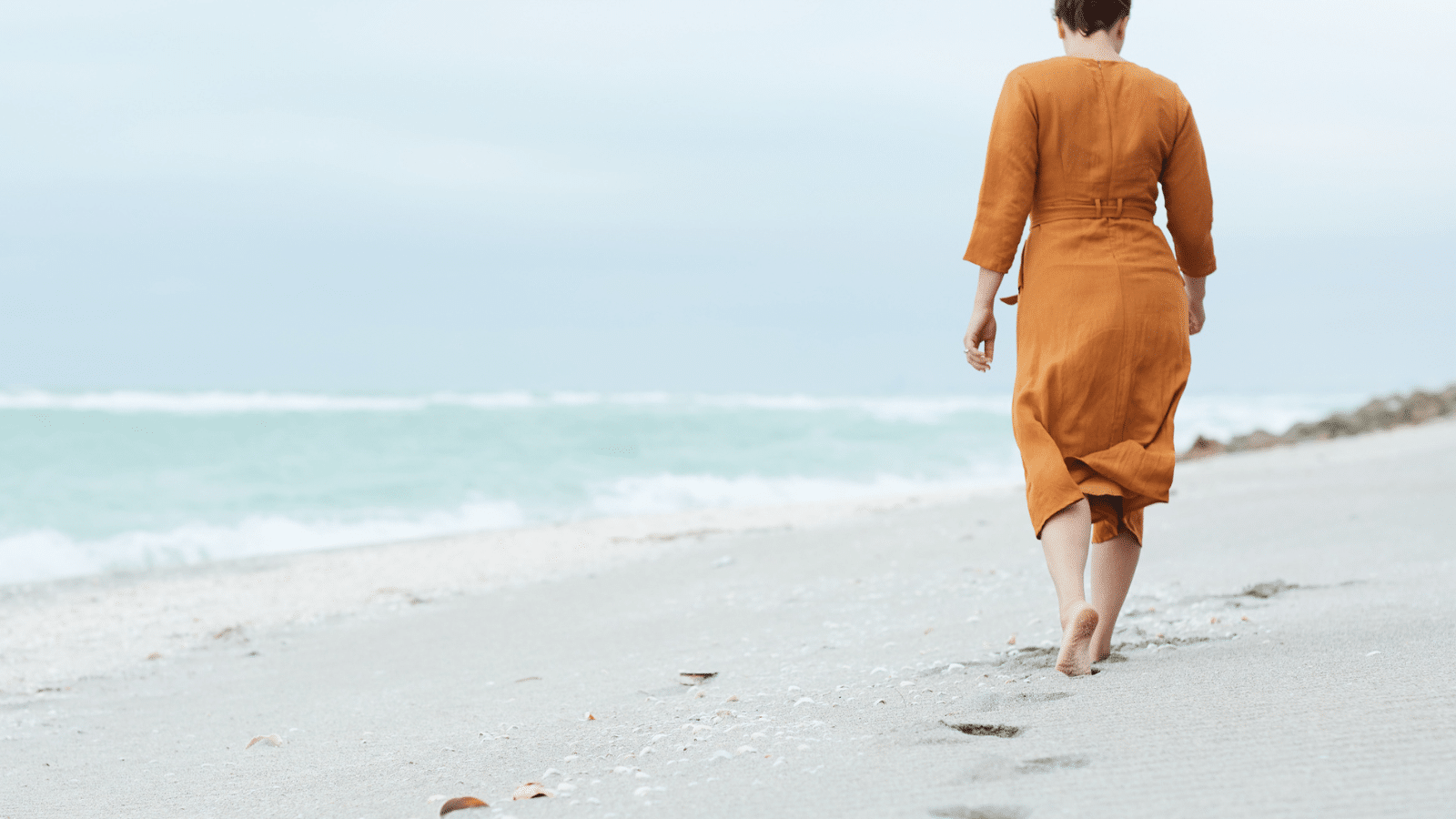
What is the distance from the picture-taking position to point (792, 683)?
9.25 feet

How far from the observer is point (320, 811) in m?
2.14

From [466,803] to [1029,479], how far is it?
1.43 m

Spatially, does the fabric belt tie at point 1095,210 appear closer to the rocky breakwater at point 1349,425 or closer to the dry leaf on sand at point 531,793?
the dry leaf on sand at point 531,793

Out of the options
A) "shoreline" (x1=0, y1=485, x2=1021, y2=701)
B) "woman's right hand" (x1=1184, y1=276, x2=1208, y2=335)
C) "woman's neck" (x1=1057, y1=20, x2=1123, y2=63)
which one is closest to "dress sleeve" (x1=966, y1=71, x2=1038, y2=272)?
"woman's neck" (x1=1057, y1=20, x2=1123, y2=63)

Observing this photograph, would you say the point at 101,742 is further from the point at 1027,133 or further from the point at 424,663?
the point at 1027,133

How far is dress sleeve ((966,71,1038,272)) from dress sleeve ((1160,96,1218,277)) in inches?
15.2

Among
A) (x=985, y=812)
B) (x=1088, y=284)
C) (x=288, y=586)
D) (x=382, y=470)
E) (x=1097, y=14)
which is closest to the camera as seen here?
(x=985, y=812)

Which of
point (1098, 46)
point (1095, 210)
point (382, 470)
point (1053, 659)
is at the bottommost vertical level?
point (382, 470)

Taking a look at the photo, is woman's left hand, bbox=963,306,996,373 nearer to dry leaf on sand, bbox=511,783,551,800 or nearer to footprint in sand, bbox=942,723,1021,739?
footprint in sand, bbox=942,723,1021,739

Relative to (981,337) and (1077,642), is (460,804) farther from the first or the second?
(981,337)

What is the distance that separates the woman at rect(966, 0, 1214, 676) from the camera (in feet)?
8.36

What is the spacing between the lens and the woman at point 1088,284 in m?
2.55

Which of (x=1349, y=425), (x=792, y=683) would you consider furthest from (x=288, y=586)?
(x=1349, y=425)

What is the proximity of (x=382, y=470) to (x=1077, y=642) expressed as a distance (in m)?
13.3
